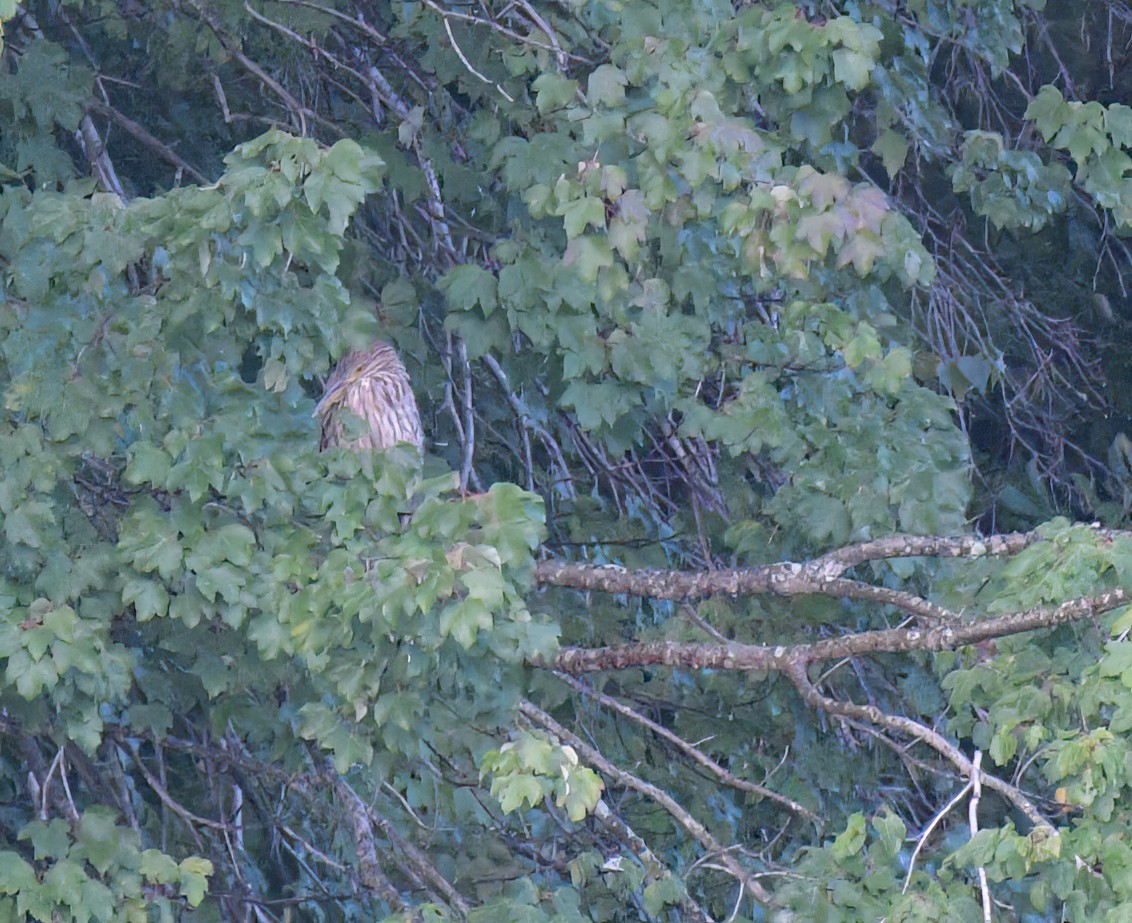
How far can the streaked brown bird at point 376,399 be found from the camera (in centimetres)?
374

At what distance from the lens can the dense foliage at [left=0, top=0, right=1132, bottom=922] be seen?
113 inches

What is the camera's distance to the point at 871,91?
14.6 feet

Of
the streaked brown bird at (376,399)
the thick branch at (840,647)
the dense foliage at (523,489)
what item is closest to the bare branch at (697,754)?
the dense foliage at (523,489)

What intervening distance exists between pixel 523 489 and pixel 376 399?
0.35 m

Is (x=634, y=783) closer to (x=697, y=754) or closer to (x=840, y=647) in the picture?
(x=697, y=754)

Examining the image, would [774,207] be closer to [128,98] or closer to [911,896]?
[911,896]

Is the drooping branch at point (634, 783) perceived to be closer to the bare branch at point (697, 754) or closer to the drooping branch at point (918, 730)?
the bare branch at point (697, 754)

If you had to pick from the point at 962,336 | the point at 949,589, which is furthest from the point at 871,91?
the point at 949,589

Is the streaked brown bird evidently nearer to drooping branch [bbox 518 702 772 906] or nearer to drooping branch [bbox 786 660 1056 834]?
drooping branch [bbox 518 702 772 906]

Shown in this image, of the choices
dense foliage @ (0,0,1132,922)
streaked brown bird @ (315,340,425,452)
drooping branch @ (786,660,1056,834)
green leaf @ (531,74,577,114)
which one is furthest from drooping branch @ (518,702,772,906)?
green leaf @ (531,74,577,114)

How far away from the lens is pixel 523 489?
3811 millimetres

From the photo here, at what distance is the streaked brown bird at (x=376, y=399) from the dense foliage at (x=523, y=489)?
76 millimetres

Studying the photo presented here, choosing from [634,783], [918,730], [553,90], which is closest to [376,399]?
[553,90]

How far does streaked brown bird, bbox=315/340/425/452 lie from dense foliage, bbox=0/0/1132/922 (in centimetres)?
8
